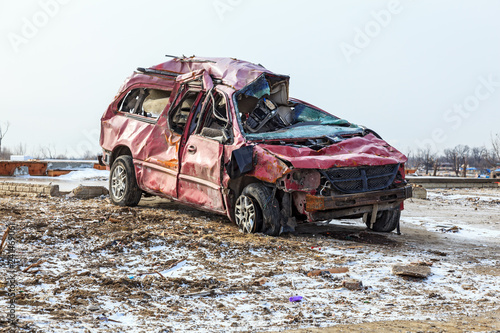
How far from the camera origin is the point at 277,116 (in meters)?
8.17

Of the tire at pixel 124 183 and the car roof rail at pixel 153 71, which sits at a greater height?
the car roof rail at pixel 153 71

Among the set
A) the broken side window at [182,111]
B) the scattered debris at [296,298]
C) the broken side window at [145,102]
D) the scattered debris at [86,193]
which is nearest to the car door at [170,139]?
the broken side window at [182,111]

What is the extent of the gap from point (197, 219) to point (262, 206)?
1.78 meters

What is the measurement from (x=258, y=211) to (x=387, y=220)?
7.00 ft

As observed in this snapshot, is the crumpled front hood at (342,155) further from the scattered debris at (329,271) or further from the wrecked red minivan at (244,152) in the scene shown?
the scattered debris at (329,271)

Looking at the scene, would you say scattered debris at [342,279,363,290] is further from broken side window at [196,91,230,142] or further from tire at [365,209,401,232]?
broken side window at [196,91,230,142]

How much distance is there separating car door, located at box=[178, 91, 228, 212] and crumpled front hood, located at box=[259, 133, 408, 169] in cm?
84

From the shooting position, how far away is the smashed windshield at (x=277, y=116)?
7.38m

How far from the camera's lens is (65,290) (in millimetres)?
4160

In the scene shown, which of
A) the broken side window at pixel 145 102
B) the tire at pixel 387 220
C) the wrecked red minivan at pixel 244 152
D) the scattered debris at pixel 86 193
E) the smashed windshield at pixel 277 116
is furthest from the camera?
the scattered debris at pixel 86 193

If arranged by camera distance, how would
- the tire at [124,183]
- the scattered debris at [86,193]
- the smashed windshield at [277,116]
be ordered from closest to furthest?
the smashed windshield at [277,116] < the tire at [124,183] < the scattered debris at [86,193]

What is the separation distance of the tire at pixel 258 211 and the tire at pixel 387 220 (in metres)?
1.74

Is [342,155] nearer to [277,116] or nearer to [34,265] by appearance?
[277,116]

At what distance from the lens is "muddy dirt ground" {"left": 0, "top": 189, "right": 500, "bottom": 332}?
3658 mm
